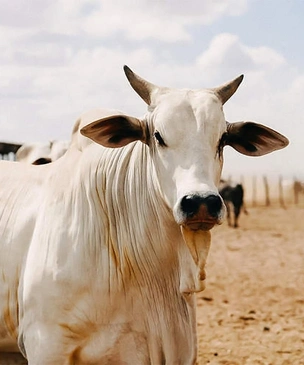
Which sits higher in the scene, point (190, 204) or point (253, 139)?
point (253, 139)

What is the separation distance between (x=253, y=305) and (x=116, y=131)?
5239 mm

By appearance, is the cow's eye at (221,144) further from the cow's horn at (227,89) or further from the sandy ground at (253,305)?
the sandy ground at (253,305)

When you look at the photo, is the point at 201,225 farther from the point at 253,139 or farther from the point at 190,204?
the point at 253,139

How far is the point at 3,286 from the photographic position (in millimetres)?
3504

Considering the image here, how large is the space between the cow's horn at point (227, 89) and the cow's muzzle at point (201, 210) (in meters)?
0.66

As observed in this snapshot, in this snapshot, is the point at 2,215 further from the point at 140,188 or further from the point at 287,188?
the point at 287,188

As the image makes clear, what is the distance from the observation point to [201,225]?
9.48 feet

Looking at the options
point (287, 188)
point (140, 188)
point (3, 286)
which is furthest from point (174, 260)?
point (287, 188)

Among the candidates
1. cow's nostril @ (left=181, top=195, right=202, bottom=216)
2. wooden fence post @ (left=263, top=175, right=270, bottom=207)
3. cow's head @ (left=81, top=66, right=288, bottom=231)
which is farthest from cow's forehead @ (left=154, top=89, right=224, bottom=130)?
wooden fence post @ (left=263, top=175, right=270, bottom=207)

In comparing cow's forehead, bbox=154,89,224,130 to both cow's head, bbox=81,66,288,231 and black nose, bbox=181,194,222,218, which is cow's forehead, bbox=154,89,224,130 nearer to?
cow's head, bbox=81,66,288,231

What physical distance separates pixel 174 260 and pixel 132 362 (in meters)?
0.50

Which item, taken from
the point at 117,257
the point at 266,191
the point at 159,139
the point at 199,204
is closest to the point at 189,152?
the point at 159,139

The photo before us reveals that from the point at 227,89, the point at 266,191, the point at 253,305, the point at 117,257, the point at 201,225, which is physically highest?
the point at 227,89

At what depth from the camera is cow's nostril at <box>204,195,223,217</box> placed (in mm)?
2760
